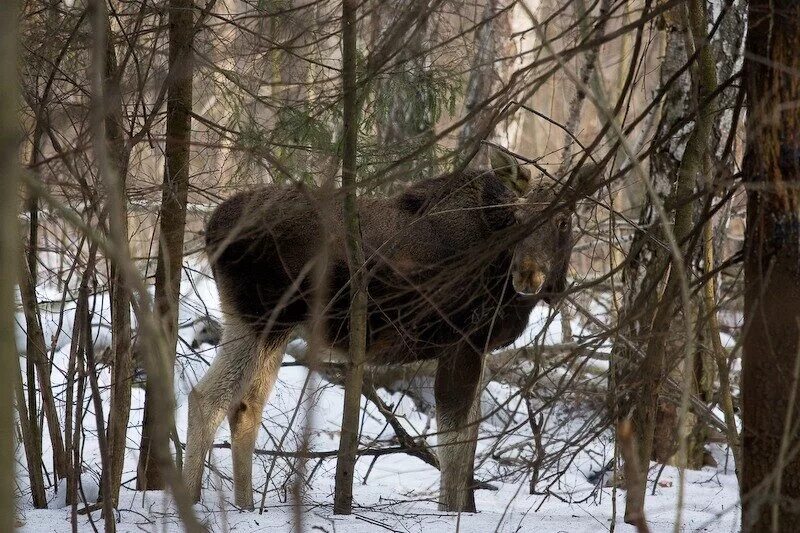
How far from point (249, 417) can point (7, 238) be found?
4.94m

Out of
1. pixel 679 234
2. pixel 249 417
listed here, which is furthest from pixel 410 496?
pixel 679 234

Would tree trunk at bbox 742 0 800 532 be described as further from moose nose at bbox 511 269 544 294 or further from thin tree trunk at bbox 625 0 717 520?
moose nose at bbox 511 269 544 294

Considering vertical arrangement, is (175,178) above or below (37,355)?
above

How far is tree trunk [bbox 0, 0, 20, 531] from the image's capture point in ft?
5.03

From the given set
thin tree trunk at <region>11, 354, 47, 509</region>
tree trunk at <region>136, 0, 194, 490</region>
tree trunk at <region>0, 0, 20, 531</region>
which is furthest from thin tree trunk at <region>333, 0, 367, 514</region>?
tree trunk at <region>0, 0, 20, 531</region>

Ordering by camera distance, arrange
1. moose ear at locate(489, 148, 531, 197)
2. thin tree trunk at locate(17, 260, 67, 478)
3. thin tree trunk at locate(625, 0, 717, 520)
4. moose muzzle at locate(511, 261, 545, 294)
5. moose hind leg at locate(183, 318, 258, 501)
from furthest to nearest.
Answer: moose hind leg at locate(183, 318, 258, 501), moose ear at locate(489, 148, 531, 197), moose muzzle at locate(511, 261, 545, 294), thin tree trunk at locate(17, 260, 67, 478), thin tree trunk at locate(625, 0, 717, 520)

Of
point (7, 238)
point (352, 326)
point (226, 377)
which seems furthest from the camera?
point (226, 377)

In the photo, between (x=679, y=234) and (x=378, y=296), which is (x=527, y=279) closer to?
(x=378, y=296)

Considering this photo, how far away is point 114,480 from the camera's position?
16.6 feet

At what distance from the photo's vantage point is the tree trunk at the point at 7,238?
153 cm

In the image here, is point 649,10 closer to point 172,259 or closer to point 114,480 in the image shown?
point 172,259

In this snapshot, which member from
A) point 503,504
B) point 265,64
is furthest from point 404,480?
point 265,64

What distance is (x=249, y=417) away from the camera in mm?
6383

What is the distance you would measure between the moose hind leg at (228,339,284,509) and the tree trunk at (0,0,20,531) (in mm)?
4584
